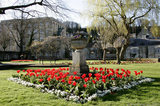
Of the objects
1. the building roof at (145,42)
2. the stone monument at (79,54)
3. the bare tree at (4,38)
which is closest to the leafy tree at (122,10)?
the stone monument at (79,54)

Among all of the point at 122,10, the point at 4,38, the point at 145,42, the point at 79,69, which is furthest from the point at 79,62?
the point at 145,42

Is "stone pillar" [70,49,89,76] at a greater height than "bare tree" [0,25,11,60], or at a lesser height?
lesser

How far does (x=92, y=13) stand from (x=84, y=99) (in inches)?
762

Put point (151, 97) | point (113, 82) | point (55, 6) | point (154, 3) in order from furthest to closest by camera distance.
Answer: point (154, 3) < point (55, 6) < point (113, 82) < point (151, 97)

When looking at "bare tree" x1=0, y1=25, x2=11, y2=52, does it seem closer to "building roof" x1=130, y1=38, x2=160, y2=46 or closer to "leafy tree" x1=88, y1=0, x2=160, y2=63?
"leafy tree" x1=88, y1=0, x2=160, y2=63

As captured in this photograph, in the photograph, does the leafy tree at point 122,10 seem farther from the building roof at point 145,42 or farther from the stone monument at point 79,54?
the building roof at point 145,42

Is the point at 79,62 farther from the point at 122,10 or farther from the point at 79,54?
the point at 122,10

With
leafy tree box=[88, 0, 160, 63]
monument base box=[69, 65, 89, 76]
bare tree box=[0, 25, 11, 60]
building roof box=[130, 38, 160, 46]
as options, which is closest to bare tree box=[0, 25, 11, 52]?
bare tree box=[0, 25, 11, 60]

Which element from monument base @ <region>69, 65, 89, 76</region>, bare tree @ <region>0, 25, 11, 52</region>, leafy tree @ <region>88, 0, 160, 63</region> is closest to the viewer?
monument base @ <region>69, 65, 89, 76</region>

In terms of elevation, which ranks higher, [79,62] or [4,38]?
[4,38]

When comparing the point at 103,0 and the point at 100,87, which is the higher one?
the point at 103,0

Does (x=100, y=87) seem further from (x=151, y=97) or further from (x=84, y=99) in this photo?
(x=151, y=97)

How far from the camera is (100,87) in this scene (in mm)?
5215

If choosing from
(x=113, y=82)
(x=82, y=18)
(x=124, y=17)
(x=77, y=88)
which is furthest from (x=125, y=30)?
(x=77, y=88)
